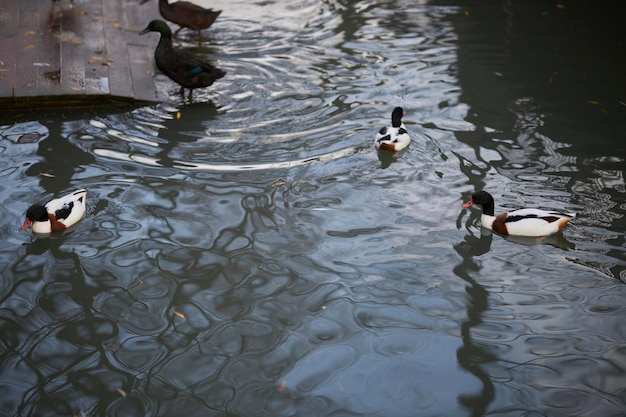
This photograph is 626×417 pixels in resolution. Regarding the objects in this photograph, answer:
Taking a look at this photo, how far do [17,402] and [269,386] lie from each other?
1625mm

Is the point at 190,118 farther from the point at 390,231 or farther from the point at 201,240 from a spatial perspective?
the point at 390,231

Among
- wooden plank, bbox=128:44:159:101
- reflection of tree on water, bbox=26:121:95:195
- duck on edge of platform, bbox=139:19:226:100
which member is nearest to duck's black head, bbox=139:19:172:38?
duck on edge of platform, bbox=139:19:226:100

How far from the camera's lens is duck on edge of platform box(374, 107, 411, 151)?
7438 mm

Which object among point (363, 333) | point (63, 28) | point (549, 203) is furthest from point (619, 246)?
point (63, 28)

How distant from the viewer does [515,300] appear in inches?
220

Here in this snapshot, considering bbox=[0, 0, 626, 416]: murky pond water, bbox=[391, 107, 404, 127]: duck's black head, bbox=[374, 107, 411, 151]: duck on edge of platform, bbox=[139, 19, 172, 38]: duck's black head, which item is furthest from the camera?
bbox=[139, 19, 172, 38]: duck's black head

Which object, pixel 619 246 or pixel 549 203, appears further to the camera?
pixel 549 203

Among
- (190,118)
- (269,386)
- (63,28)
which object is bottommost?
(269,386)

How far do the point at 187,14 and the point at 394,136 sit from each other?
3.92m

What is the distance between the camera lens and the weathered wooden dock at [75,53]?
830 cm

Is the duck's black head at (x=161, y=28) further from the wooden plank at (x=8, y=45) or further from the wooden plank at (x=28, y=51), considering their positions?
the wooden plank at (x=8, y=45)

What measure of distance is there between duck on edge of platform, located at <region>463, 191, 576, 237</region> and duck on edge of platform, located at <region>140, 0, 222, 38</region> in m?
5.07

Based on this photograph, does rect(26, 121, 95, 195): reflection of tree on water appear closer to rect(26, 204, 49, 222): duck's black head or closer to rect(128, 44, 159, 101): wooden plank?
rect(26, 204, 49, 222): duck's black head

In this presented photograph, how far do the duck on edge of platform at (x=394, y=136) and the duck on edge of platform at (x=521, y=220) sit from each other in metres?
1.29
